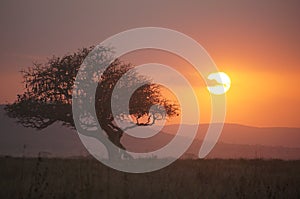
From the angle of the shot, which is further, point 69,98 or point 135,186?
point 69,98

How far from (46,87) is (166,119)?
1180cm

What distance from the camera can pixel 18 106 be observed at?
41.8 meters

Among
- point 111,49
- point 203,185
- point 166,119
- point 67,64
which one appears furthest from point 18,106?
point 203,185

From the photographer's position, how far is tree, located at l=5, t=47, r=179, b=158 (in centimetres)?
4078

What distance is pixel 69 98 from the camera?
4116cm

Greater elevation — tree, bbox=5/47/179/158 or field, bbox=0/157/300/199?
tree, bbox=5/47/179/158

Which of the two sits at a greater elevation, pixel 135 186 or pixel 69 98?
pixel 69 98

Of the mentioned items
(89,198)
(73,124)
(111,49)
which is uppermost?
(111,49)

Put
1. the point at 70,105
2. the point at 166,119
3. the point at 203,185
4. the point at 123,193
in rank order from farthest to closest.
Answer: the point at 166,119 < the point at 70,105 < the point at 203,185 < the point at 123,193

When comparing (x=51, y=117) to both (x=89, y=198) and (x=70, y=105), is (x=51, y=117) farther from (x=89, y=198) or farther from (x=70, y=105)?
(x=89, y=198)

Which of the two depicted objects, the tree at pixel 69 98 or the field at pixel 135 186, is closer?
the field at pixel 135 186

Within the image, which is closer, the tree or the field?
the field

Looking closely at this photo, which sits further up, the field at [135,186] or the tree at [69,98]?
the tree at [69,98]

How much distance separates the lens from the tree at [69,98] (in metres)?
40.8
